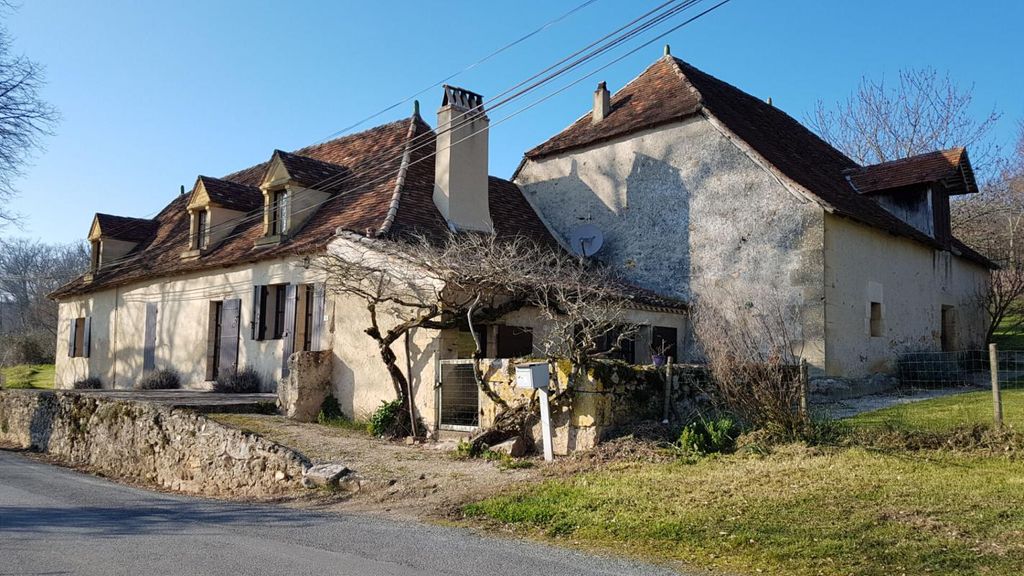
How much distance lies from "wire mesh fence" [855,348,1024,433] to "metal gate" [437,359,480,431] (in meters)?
5.54

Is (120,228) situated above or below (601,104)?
below

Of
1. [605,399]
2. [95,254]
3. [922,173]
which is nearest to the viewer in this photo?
[605,399]

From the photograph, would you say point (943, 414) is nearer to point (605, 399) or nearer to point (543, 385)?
point (605, 399)

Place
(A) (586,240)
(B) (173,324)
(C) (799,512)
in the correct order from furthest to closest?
(B) (173,324)
(A) (586,240)
(C) (799,512)

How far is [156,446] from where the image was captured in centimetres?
1298

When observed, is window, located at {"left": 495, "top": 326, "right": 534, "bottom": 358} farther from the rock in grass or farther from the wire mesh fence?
the wire mesh fence

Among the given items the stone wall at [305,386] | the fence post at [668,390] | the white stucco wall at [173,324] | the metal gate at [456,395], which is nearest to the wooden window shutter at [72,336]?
the white stucco wall at [173,324]

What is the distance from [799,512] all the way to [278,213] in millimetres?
13470

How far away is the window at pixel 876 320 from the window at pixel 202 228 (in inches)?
612

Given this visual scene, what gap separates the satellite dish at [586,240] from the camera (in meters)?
18.3

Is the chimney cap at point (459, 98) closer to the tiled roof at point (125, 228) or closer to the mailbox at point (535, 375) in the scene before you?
the mailbox at point (535, 375)

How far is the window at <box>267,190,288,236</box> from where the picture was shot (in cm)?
1714

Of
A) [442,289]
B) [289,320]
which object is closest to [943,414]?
[442,289]

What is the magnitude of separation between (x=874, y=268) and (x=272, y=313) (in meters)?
12.9
